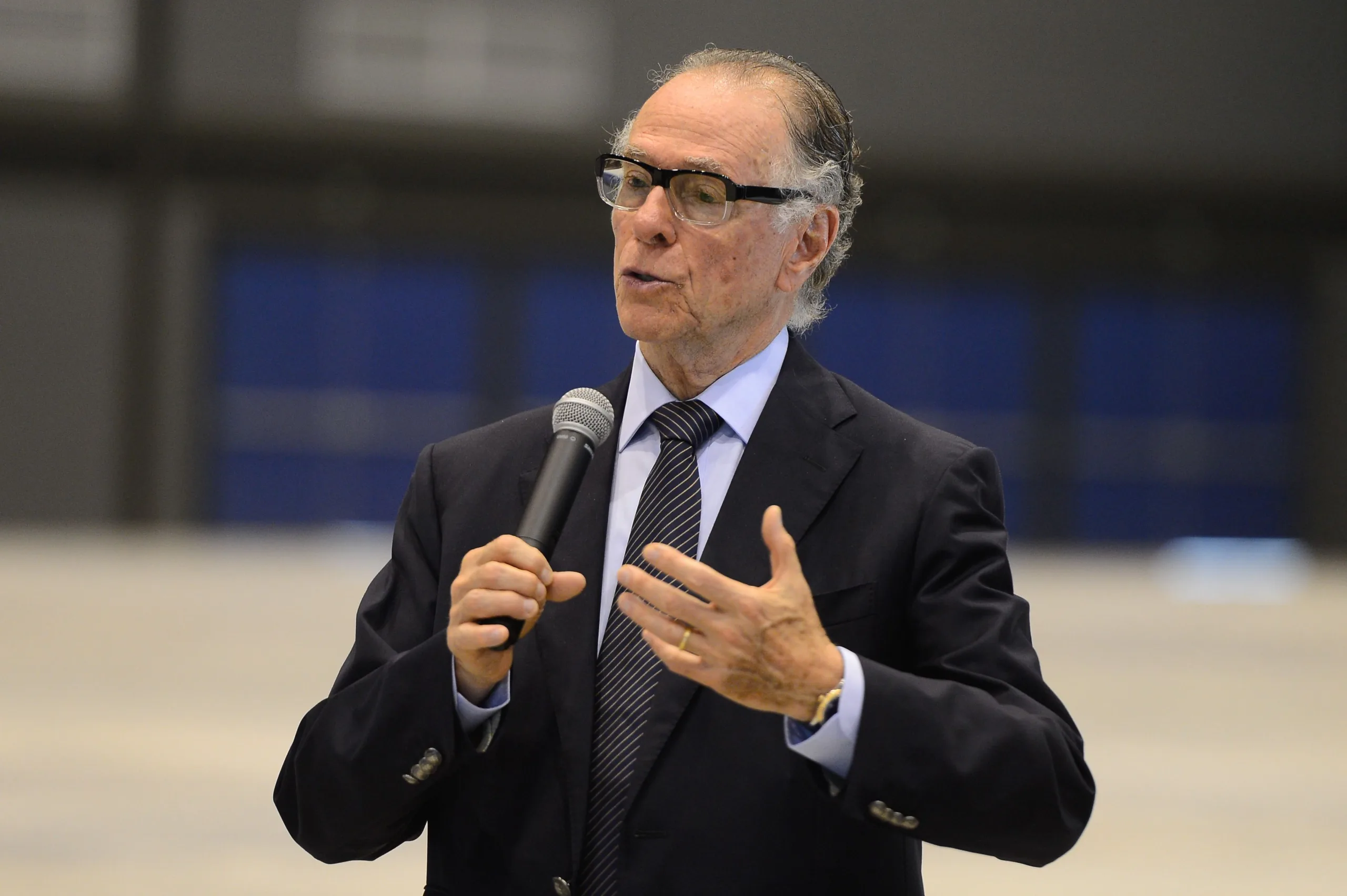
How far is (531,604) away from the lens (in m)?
1.29

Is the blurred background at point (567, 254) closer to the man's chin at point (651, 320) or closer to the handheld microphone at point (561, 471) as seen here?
the man's chin at point (651, 320)

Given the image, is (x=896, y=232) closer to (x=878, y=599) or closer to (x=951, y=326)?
(x=951, y=326)

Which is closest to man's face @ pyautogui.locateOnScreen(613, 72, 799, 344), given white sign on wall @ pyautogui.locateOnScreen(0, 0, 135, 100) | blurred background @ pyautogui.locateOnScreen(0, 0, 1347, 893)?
blurred background @ pyautogui.locateOnScreen(0, 0, 1347, 893)

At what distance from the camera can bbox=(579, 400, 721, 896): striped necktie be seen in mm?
1503

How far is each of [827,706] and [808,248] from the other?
671 millimetres

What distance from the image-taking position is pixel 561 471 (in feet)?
4.58

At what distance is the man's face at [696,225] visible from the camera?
5.40ft

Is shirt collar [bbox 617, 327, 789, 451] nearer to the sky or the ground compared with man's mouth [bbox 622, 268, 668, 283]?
nearer to the ground

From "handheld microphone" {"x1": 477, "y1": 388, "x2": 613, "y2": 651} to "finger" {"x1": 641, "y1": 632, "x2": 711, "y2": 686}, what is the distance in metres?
0.13

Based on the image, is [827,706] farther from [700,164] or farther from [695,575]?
[700,164]

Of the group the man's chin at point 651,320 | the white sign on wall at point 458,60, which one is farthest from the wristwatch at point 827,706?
the white sign on wall at point 458,60

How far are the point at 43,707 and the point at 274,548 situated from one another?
581 centimetres

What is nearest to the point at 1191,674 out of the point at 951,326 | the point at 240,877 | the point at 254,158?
the point at 240,877

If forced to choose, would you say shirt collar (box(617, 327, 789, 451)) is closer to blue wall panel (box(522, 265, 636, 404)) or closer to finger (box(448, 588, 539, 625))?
finger (box(448, 588, 539, 625))
